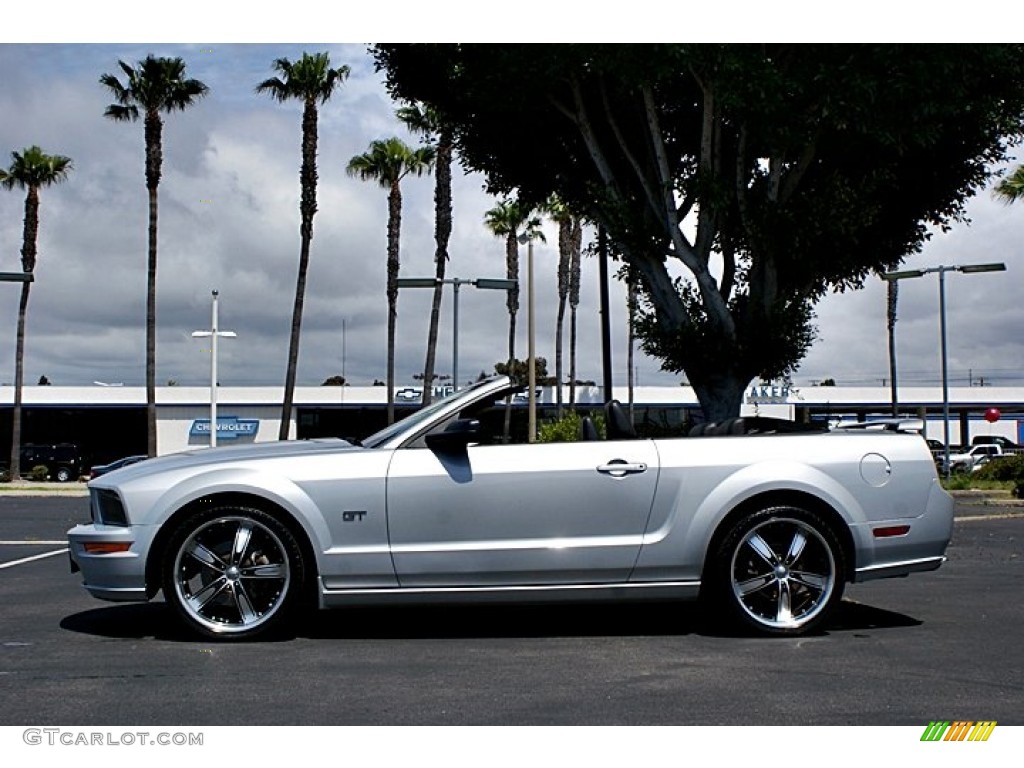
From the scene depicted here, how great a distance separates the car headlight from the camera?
711cm

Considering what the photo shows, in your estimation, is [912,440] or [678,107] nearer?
[912,440]

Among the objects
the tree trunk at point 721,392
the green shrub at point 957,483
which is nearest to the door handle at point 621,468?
the tree trunk at point 721,392

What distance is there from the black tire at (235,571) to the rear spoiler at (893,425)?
340 centimetres

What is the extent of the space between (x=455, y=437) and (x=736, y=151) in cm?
1816

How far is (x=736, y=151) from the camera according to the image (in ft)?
78.6

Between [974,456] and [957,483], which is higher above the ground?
[974,456]

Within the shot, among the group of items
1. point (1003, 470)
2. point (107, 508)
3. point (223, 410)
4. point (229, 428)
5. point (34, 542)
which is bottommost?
point (34, 542)

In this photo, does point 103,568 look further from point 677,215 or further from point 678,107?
point 678,107

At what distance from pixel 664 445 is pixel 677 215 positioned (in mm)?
16601

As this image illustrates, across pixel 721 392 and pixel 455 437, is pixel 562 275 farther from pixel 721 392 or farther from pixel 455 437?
pixel 455 437

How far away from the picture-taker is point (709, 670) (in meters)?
6.18

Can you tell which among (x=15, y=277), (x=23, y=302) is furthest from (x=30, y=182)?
(x=15, y=277)

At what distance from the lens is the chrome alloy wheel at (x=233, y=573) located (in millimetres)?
7035
